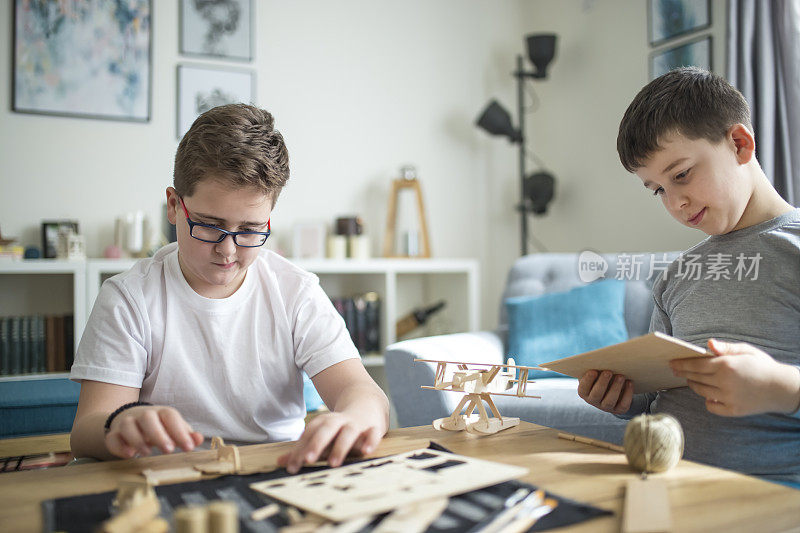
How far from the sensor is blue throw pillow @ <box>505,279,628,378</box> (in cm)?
246

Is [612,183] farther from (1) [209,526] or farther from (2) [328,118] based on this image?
(1) [209,526]

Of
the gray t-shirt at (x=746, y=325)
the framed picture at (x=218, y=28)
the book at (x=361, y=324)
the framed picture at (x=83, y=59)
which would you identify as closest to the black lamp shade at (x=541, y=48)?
the framed picture at (x=218, y=28)

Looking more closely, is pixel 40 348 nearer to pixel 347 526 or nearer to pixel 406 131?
pixel 406 131

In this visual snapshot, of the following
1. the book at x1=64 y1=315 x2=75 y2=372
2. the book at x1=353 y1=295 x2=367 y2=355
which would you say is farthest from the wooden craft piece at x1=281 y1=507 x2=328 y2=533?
the book at x1=353 y1=295 x2=367 y2=355

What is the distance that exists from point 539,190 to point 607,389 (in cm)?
280

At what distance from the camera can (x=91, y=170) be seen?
3330 mm

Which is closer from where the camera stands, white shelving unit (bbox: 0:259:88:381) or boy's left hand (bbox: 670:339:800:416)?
boy's left hand (bbox: 670:339:800:416)

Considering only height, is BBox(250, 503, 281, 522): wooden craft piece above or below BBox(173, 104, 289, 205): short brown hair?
below

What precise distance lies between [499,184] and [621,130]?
9.55 ft

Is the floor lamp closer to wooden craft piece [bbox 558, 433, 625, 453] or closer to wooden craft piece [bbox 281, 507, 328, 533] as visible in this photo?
wooden craft piece [bbox 558, 433, 625, 453]

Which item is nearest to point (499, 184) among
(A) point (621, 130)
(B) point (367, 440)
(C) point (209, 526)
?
(A) point (621, 130)

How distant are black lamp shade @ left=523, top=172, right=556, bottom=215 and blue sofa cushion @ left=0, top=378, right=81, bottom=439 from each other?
246 centimetres

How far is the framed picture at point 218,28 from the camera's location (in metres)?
3.51

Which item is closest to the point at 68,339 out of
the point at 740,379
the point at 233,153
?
the point at 233,153
